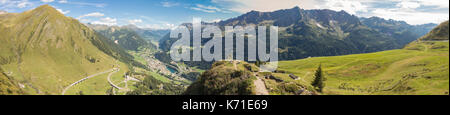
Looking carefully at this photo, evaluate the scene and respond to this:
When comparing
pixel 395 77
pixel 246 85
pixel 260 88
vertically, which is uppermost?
pixel 395 77

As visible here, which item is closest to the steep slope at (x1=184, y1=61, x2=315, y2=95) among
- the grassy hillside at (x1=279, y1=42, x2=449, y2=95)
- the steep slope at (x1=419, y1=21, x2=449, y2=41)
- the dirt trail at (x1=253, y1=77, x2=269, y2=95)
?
the dirt trail at (x1=253, y1=77, x2=269, y2=95)

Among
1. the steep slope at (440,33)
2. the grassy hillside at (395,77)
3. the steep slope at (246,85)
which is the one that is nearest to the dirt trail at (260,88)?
the steep slope at (246,85)

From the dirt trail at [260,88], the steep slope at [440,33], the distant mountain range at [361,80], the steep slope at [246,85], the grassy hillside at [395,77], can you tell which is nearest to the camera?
the grassy hillside at [395,77]

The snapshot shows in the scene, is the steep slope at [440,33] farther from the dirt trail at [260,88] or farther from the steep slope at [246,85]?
the dirt trail at [260,88]

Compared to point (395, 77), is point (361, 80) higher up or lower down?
lower down

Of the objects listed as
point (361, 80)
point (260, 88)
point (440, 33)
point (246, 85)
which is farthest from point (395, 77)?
point (440, 33)

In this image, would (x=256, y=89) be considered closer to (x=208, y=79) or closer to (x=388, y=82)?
(x=208, y=79)

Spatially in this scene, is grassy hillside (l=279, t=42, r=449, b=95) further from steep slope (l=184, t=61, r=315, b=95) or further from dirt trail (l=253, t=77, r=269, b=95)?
dirt trail (l=253, t=77, r=269, b=95)

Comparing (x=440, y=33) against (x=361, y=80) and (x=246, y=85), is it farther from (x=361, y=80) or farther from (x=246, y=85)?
(x=246, y=85)

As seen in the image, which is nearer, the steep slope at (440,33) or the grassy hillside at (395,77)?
the grassy hillside at (395,77)
